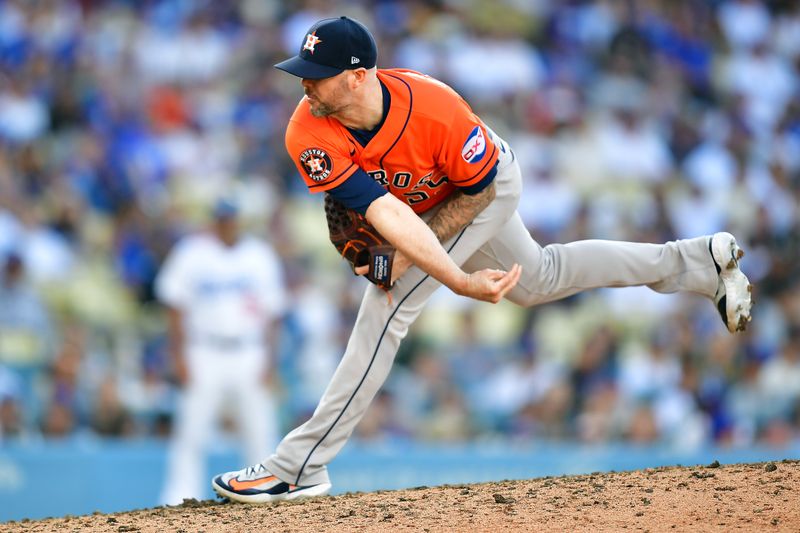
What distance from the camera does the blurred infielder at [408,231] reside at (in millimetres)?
4578

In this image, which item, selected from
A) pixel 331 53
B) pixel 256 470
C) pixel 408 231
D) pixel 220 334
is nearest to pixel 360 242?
pixel 408 231

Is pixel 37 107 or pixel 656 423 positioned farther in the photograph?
pixel 37 107

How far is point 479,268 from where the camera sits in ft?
17.0

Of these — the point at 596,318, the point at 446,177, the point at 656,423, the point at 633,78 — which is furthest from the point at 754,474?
the point at 633,78

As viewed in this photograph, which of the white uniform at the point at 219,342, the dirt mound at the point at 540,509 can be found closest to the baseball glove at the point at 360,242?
the dirt mound at the point at 540,509

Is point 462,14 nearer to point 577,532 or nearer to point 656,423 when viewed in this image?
point 656,423

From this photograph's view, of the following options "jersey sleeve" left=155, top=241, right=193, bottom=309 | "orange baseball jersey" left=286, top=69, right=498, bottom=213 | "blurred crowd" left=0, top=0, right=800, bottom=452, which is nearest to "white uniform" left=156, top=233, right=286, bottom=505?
"jersey sleeve" left=155, top=241, right=193, bottom=309

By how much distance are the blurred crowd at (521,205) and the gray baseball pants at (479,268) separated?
166 inches

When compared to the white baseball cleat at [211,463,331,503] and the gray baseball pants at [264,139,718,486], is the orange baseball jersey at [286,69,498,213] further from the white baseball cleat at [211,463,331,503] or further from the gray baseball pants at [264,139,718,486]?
the white baseball cleat at [211,463,331,503]

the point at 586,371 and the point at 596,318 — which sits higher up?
the point at 596,318

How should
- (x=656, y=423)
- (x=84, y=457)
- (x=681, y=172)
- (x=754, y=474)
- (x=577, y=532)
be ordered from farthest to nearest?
(x=681, y=172) < (x=656, y=423) < (x=84, y=457) < (x=754, y=474) < (x=577, y=532)

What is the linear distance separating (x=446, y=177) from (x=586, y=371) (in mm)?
5146

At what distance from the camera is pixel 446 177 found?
4.94 meters

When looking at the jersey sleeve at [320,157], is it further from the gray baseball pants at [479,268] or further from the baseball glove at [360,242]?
the gray baseball pants at [479,268]
